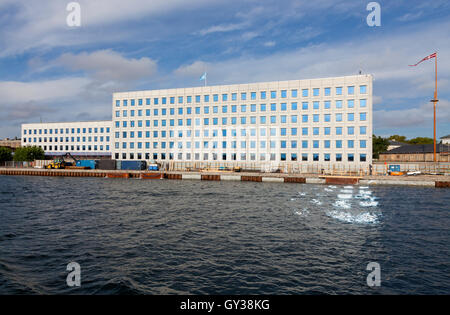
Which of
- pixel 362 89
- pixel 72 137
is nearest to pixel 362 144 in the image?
pixel 362 89

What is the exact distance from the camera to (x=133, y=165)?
78.4m

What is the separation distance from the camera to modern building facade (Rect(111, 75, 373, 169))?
219 feet

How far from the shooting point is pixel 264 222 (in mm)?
20672

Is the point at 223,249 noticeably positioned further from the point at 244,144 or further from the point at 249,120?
the point at 249,120

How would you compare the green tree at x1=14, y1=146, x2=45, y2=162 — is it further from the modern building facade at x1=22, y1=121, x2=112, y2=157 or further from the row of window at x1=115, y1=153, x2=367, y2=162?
the row of window at x1=115, y1=153, x2=367, y2=162

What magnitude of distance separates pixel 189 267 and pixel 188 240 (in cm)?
391

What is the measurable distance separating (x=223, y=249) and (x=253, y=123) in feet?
199

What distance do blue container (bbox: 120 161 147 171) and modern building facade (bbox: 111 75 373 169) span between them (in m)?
3.67

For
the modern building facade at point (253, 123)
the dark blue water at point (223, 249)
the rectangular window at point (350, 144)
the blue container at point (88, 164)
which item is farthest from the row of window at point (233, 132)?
the dark blue water at point (223, 249)

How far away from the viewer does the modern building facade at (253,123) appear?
66.8 metres

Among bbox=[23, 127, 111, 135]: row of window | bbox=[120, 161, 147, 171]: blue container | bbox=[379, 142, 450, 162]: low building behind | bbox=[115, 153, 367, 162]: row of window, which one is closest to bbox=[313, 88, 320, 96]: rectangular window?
bbox=[115, 153, 367, 162]: row of window

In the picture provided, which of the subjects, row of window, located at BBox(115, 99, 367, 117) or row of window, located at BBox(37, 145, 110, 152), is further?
row of window, located at BBox(37, 145, 110, 152)
